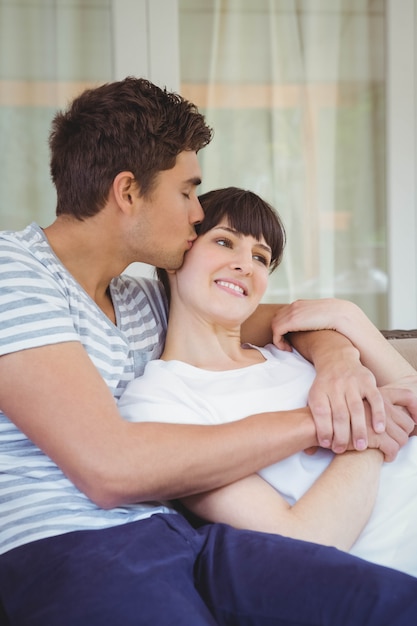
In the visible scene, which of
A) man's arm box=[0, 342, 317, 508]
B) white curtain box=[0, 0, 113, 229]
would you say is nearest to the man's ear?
man's arm box=[0, 342, 317, 508]

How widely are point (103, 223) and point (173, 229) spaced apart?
151 millimetres

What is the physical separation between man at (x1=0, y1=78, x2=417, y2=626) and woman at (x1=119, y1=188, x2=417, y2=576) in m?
0.06

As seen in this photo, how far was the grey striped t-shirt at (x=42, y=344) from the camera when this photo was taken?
4.89 feet

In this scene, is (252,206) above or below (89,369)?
above

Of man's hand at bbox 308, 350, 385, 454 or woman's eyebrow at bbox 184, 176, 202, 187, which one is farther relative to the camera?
woman's eyebrow at bbox 184, 176, 202, 187

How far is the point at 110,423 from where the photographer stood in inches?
57.2

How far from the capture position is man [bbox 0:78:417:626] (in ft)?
4.36

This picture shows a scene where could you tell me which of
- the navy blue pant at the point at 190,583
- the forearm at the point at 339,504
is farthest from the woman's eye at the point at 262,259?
the navy blue pant at the point at 190,583

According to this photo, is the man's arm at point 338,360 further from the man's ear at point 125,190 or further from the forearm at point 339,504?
the man's ear at point 125,190

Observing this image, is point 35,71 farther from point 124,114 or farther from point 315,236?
point 124,114

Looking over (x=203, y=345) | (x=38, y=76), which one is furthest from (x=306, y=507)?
(x=38, y=76)

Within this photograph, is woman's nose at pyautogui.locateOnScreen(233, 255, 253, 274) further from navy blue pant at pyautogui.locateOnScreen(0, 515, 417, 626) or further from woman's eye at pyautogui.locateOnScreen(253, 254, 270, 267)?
navy blue pant at pyautogui.locateOnScreen(0, 515, 417, 626)

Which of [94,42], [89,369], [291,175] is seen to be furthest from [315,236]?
[89,369]

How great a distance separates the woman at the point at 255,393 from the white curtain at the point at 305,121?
195 cm
